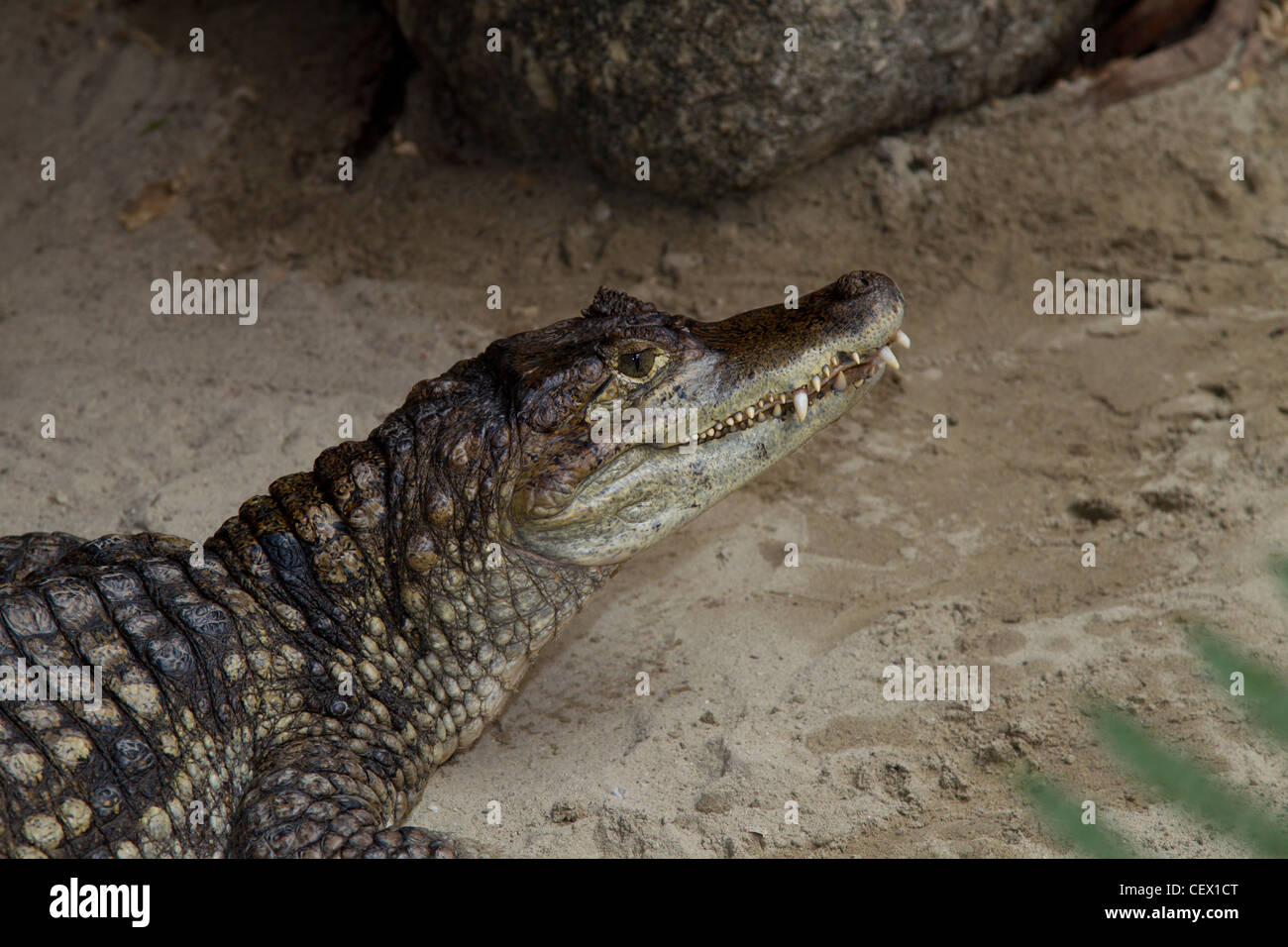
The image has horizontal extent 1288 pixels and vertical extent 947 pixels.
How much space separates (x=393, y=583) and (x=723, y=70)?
330 cm

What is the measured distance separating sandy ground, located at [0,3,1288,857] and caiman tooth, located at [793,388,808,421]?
0.87 m

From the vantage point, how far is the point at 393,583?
3418mm

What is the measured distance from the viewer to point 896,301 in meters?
3.66

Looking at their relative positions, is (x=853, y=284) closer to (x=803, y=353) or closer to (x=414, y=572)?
(x=803, y=353)

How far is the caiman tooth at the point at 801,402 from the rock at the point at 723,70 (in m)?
2.66

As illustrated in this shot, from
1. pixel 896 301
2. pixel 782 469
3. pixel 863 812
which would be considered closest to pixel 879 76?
pixel 782 469

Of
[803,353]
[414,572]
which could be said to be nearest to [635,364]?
[803,353]

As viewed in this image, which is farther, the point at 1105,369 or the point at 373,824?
the point at 1105,369

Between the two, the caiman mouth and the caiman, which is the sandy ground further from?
the caiman mouth

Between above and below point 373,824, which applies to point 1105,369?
above

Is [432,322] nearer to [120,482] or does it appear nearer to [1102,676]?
[120,482]

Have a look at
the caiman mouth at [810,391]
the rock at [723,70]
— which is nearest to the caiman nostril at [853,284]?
the caiman mouth at [810,391]

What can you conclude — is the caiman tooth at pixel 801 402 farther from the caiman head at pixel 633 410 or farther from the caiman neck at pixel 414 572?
the caiman neck at pixel 414 572
